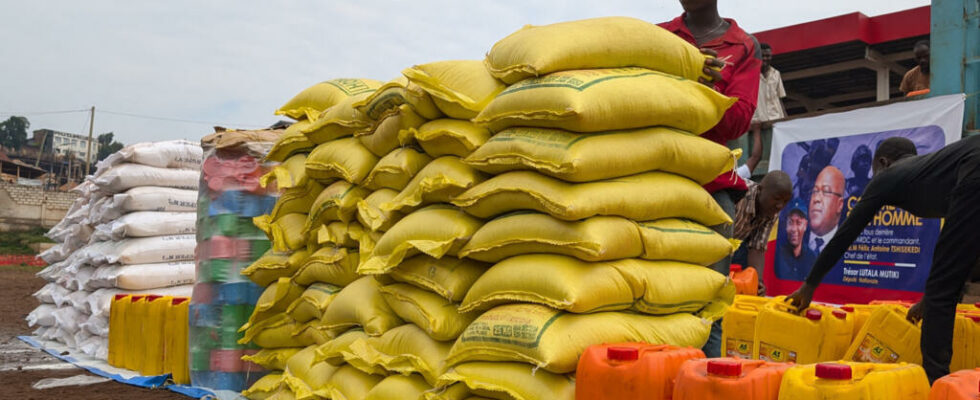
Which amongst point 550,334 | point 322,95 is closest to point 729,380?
point 550,334

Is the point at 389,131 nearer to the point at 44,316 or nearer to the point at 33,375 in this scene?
the point at 33,375

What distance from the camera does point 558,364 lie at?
2.41 metres

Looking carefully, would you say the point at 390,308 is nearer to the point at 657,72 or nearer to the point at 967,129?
the point at 657,72

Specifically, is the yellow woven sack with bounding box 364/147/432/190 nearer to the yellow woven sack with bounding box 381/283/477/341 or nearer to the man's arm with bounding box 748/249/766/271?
the yellow woven sack with bounding box 381/283/477/341

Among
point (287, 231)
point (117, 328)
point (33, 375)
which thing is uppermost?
point (287, 231)

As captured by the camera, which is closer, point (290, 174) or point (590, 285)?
point (590, 285)

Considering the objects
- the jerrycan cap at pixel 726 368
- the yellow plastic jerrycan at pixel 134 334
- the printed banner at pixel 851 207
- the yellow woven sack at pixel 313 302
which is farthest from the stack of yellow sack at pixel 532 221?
the printed banner at pixel 851 207

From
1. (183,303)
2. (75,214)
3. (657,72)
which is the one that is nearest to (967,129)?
(657,72)

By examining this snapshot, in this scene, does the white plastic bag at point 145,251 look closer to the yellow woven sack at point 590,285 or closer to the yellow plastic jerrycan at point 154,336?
the yellow plastic jerrycan at point 154,336

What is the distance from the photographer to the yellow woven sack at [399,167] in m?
3.35

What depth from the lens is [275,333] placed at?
4141 mm

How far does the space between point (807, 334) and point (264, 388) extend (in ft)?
8.76

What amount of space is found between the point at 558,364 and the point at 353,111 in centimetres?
197

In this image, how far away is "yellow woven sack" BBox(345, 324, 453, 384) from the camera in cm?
288
